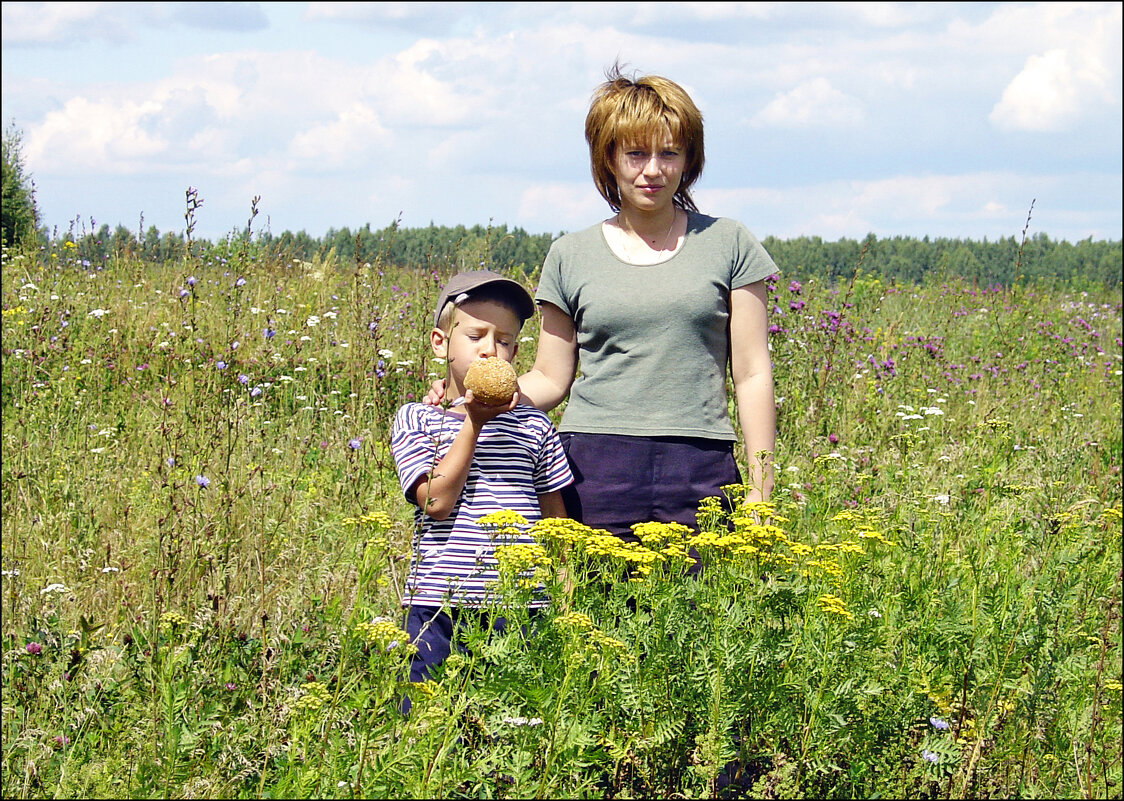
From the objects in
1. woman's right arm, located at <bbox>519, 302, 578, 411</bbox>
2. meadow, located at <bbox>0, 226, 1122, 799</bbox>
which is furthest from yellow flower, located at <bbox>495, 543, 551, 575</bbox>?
woman's right arm, located at <bbox>519, 302, 578, 411</bbox>

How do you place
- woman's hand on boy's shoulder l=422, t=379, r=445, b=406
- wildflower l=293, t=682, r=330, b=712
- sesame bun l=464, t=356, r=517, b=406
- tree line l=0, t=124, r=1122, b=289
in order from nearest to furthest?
1. wildflower l=293, t=682, r=330, b=712
2. sesame bun l=464, t=356, r=517, b=406
3. woman's hand on boy's shoulder l=422, t=379, r=445, b=406
4. tree line l=0, t=124, r=1122, b=289

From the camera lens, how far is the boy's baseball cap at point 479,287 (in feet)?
8.76

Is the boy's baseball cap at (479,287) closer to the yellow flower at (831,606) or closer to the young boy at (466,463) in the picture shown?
the young boy at (466,463)

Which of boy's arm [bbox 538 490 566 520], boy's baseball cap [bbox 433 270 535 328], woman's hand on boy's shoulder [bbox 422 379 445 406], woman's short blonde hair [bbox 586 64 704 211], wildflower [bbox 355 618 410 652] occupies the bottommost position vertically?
wildflower [bbox 355 618 410 652]

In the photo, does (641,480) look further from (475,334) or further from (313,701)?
(313,701)

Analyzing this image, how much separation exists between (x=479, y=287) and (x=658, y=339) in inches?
22.3

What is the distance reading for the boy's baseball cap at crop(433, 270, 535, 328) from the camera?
2670 millimetres

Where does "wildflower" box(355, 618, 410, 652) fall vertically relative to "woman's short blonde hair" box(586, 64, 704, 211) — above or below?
below

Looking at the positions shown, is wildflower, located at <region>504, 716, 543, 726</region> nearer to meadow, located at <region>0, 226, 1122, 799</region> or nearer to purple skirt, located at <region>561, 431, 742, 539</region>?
meadow, located at <region>0, 226, 1122, 799</region>

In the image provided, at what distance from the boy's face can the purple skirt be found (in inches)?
17.6

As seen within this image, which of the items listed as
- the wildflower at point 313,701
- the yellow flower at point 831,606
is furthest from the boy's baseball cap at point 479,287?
the wildflower at point 313,701

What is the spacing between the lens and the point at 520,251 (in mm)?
12453

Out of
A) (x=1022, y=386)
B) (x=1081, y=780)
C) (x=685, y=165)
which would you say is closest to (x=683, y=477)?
(x=685, y=165)

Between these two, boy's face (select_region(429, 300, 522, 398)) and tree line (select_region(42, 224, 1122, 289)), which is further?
tree line (select_region(42, 224, 1122, 289))
